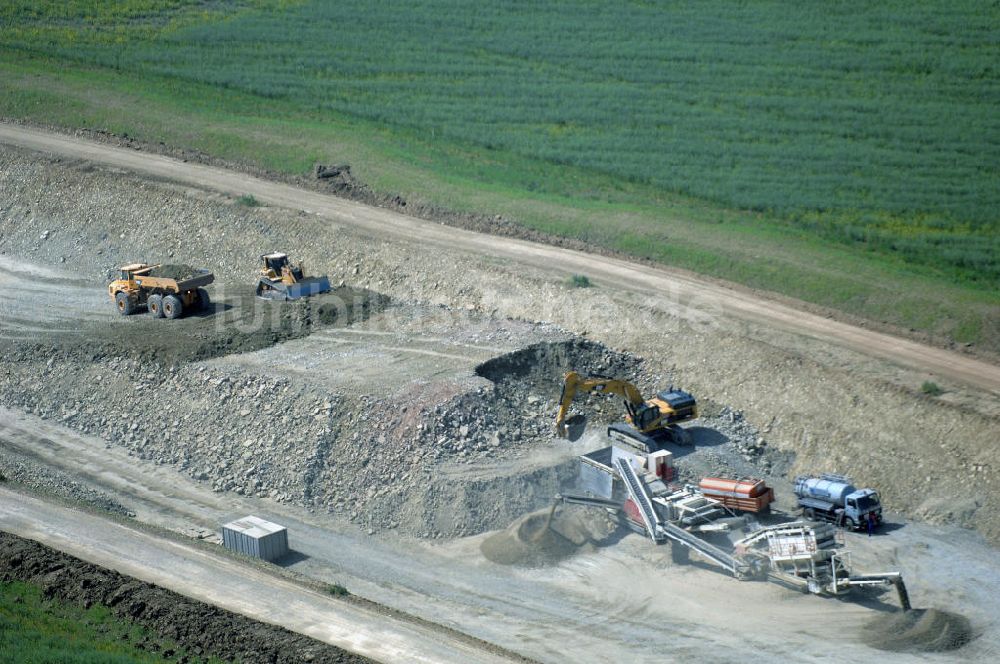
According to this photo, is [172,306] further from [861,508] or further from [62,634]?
[861,508]

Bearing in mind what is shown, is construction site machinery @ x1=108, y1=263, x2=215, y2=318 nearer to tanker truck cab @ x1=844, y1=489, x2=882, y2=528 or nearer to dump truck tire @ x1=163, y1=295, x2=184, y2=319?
dump truck tire @ x1=163, y1=295, x2=184, y2=319

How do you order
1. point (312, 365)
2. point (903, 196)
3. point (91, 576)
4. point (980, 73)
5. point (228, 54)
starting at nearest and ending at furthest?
point (91, 576), point (312, 365), point (903, 196), point (980, 73), point (228, 54)

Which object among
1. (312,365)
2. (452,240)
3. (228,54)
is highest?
(228,54)

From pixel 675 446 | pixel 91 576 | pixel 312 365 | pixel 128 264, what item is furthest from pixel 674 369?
pixel 128 264

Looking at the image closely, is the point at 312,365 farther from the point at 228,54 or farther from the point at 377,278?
the point at 228,54

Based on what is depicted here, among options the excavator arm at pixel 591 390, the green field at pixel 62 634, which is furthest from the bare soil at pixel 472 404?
the green field at pixel 62 634

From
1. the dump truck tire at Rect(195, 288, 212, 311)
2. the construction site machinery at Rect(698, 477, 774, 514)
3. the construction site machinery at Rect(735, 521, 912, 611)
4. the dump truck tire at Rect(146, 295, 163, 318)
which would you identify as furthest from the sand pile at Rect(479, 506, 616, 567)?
the dump truck tire at Rect(146, 295, 163, 318)

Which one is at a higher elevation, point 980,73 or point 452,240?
point 980,73
